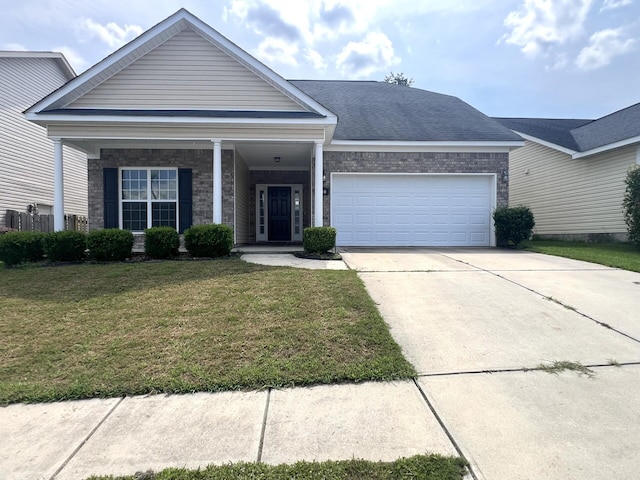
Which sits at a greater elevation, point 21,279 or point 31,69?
point 31,69

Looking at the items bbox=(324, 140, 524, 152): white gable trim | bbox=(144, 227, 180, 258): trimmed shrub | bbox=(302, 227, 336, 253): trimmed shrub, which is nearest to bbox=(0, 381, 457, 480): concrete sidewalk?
bbox=(144, 227, 180, 258): trimmed shrub

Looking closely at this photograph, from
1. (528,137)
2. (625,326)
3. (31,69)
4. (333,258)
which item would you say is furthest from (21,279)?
(528,137)

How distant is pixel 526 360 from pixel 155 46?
10.5m

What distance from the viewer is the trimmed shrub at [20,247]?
7.82 meters

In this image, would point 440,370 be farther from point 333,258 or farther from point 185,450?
point 333,258

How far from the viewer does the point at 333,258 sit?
8.59 meters

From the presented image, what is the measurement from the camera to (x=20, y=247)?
7.87 meters

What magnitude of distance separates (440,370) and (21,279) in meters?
7.20

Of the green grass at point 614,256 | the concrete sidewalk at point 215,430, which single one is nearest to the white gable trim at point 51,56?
the concrete sidewalk at point 215,430

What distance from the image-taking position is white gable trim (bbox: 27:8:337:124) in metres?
8.96

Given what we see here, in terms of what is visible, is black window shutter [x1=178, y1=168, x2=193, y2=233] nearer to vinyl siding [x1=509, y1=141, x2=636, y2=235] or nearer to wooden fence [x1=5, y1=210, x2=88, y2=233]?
wooden fence [x1=5, y1=210, x2=88, y2=233]

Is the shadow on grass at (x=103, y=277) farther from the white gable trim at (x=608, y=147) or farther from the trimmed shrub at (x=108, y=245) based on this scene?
the white gable trim at (x=608, y=147)

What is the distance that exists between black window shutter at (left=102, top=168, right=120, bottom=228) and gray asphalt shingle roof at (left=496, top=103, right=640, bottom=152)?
615 inches

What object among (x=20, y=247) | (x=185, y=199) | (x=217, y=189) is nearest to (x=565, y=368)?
(x=217, y=189)
